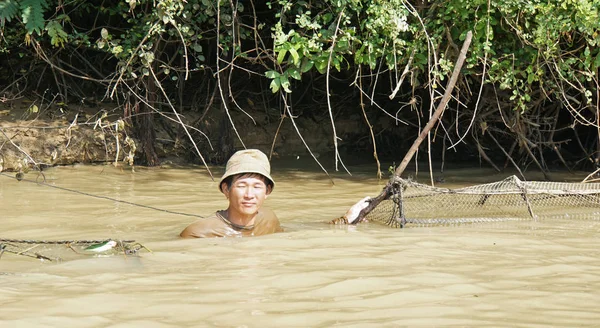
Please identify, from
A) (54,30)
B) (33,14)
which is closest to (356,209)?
(33,14)

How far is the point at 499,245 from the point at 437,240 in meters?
0.37

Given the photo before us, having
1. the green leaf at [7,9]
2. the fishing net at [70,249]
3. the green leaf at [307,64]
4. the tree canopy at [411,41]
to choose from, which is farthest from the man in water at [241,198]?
the green leaf at [7,9]

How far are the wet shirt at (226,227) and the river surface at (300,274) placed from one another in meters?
0.12

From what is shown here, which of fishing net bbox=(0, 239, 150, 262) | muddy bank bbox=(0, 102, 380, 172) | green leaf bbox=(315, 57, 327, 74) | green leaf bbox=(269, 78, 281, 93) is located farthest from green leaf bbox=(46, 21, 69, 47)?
fishing net bbox=(0, 239, 150, 262)

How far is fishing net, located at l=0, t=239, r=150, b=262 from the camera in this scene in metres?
4.56

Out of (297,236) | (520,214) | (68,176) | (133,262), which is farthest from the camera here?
(68,176)

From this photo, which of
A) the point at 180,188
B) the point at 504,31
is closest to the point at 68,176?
the point at 180,188

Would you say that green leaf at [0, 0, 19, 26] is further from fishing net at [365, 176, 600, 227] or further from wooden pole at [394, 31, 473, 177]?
wooden pole at [394, 31, 473, 177]

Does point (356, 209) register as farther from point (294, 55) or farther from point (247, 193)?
point (294, 55)

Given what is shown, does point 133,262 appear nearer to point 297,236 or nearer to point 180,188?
point 297,236

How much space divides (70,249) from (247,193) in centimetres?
109

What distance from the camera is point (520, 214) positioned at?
6.34m

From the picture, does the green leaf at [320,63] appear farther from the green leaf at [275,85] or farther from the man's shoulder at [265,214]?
the man's shoulder at [265,214]

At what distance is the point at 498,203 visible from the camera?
6340mm
